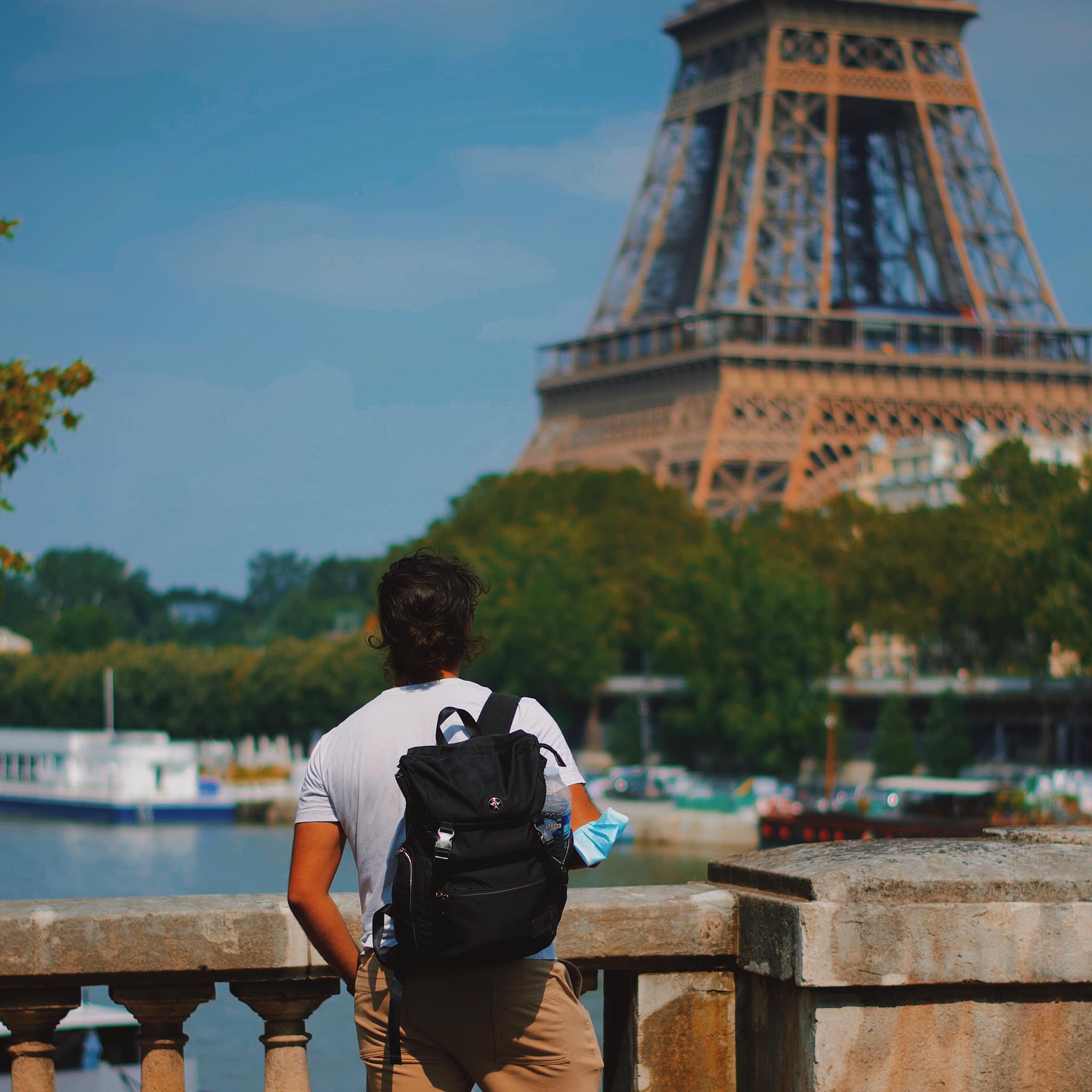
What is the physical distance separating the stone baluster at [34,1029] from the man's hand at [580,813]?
1691mm

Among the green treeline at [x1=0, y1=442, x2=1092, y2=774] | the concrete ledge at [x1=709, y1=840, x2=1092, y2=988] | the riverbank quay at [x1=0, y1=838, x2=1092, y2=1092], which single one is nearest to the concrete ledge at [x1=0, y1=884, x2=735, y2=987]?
the riverbank quay at [x1=0, y1=838, x2=1092, y2=1092]

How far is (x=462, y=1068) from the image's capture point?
4727 mm

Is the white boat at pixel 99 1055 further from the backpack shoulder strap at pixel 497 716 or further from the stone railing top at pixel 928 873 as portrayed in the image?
the backpack shoulder strap at pixel 497 716

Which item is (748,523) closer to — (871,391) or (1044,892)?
(871,391)

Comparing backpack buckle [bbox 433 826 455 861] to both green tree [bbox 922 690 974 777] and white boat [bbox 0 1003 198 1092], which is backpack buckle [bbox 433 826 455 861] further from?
green tree [bbox 922 690 974 777]

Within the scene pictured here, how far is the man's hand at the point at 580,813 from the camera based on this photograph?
463 centimetres

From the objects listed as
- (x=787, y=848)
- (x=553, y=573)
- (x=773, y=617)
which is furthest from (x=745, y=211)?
(x=787, y=848)

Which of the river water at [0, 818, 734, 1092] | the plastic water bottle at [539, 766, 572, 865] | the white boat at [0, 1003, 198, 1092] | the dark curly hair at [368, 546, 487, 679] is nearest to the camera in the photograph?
the plastic water bottle at [539, 766, 572, 865]

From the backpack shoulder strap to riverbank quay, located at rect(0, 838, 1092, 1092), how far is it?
1.08 metres

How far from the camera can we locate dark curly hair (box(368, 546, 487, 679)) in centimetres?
475

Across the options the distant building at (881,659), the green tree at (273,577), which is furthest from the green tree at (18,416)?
the green tree at (273,577)

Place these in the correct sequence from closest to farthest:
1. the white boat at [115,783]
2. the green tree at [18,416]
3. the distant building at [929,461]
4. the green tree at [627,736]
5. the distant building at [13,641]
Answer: the green tree at [18,416] → the white boat at [115,783] → the green tree at [627,736] → the distant building at [929,461] → the distant building at [13,641]

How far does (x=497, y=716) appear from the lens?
460 centimetres

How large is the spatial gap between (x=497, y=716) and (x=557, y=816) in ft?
0.92
